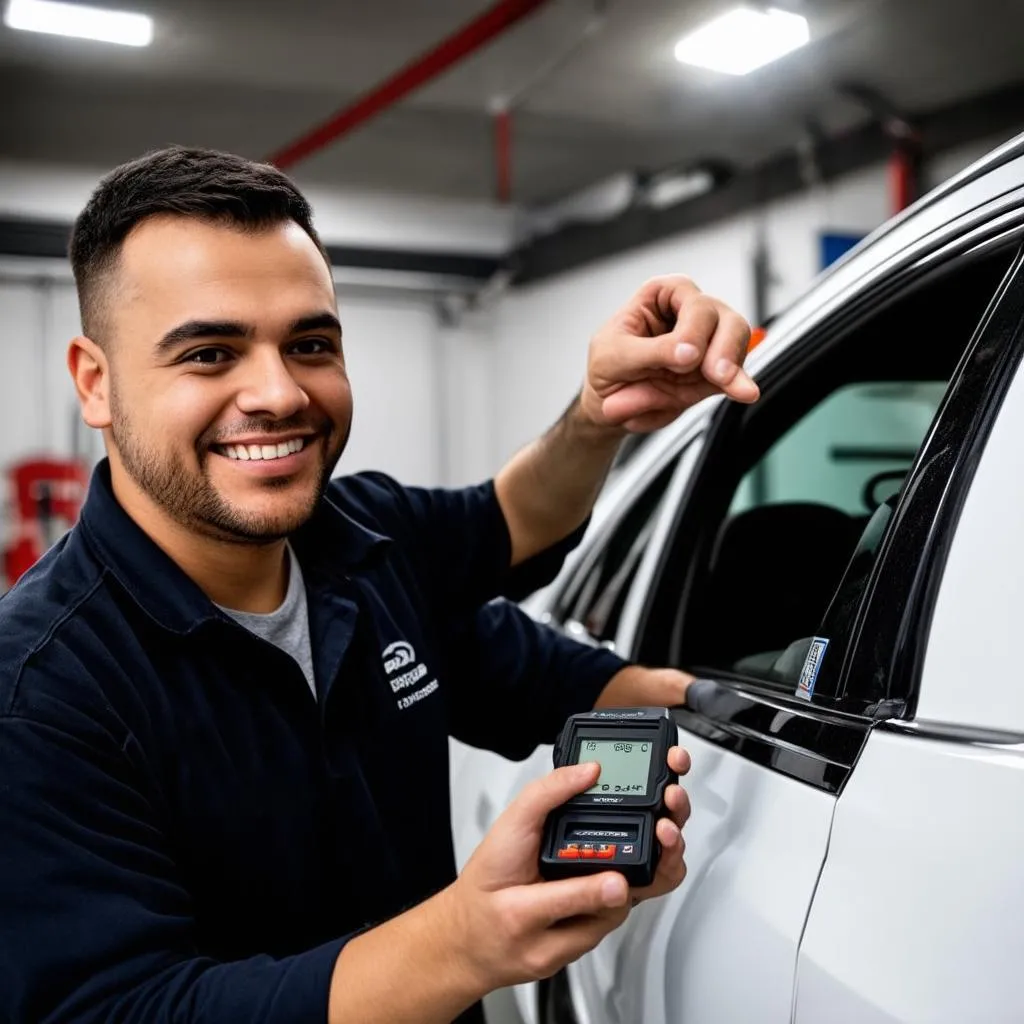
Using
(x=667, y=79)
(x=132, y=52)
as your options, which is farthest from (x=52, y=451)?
(x=667, y=79)

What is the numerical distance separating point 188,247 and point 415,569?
25.1 inches

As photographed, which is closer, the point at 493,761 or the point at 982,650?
the point at 982,650

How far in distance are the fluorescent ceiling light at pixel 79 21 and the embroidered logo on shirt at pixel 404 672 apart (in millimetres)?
5432

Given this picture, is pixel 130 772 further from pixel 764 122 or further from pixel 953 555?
pixel 764 122

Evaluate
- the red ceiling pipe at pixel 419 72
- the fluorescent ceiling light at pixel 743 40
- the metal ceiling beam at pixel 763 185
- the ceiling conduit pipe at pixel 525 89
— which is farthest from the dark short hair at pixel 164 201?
the metal ceiling beam at pixel 763 185

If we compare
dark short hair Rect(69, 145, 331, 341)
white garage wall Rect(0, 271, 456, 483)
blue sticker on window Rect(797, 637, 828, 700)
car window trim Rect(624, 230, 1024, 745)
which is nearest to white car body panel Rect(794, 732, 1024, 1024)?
car window trim Rect(624, 230, 1024, 745)

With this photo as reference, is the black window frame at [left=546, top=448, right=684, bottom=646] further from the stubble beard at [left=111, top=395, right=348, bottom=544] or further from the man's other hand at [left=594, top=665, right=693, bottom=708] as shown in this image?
the stubble beard at [left=111, top=395, right=348, bottom=544]

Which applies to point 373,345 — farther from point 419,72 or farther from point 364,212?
point 419,72

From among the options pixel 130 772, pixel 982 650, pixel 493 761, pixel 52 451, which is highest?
pixel 52 451

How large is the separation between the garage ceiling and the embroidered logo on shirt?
16.3 feet

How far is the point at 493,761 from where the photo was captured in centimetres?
216

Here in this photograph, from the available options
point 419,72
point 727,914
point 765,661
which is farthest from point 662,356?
point 419,72

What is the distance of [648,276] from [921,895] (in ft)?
27.5

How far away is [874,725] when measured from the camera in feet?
3.29
